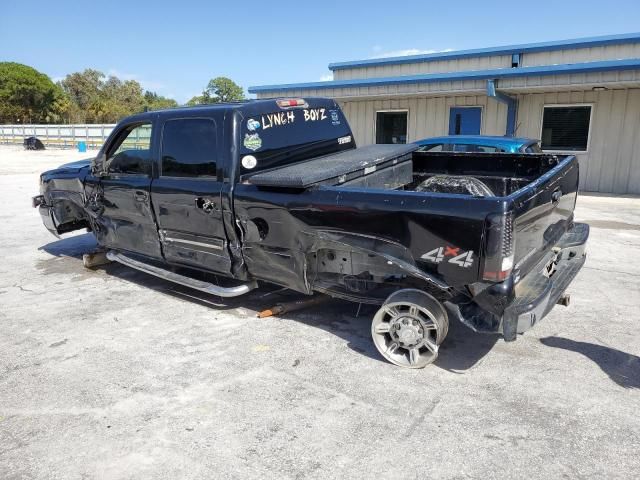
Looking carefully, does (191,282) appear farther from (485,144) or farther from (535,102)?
(535,102)

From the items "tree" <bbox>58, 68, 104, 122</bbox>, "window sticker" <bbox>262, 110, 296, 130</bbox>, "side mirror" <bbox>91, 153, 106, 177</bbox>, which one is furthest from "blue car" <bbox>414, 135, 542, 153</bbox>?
"tree" <bbox>58, 68, 104, 122</bbox>

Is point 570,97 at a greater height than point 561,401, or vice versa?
point 570,97

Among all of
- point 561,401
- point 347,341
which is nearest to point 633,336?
point 561,401

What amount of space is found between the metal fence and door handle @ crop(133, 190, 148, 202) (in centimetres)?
3539

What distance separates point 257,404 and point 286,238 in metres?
1.39

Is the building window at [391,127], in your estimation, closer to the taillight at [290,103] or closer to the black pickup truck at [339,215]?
the black pickup truck at [339,215]

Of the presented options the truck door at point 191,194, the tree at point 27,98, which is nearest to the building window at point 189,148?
the truck door at point 191,194

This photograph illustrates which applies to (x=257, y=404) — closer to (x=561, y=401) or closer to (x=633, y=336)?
(x=561, y=401)

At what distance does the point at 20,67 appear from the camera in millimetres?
74062

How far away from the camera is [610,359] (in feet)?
12.7

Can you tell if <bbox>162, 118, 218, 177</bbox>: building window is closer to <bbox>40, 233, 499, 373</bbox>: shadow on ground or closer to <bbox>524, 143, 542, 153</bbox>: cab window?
<bbox>40, 233, 499, 373</bbox>: shadow on ground

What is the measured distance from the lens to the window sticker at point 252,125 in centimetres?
445

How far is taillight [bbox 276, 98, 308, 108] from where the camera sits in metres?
4.83

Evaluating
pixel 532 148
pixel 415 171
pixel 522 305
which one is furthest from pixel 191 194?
pixel 532 148
